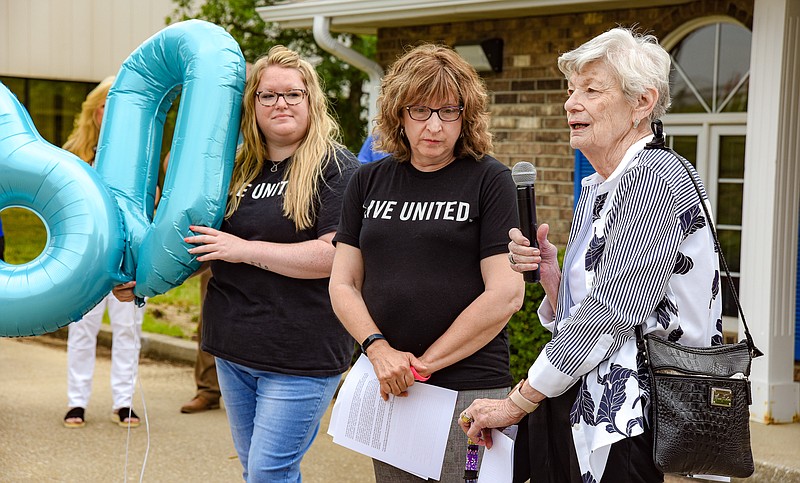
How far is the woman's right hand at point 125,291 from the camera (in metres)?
3.62

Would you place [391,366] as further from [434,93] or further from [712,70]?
[712,70]

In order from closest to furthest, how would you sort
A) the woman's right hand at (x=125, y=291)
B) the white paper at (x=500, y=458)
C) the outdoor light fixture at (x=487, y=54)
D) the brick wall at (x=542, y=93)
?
the white paper at (x=500, y=458), the woman's right hand at (x=125, y=291), the brick wall at (x=542, y=93), the outdoor light fixture at (x=487, y=54)

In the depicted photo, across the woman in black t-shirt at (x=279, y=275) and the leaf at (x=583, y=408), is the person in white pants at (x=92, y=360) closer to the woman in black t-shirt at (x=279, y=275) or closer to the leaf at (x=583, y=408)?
the woman in black t-shirt at (x=279, y=275)

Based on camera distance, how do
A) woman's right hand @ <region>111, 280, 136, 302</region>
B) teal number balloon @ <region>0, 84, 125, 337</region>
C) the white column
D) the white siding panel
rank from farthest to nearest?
the white siding panel, the white column, woman's right hand @ <region>111, 280, 136, 302</region>, teal number balloon @ <region>0, 84, 125, 337</region>

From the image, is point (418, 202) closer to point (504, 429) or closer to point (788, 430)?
point (504, 429)

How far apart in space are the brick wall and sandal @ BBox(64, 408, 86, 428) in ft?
12.3

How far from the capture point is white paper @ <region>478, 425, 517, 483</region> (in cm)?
272

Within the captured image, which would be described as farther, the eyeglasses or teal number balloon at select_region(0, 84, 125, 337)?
the eyeglasses

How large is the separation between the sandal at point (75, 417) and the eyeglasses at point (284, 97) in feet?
11.9


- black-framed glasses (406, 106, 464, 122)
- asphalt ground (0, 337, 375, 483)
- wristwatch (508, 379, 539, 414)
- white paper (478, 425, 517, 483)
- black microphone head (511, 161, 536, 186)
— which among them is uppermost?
black-framed glasses (406, 106, 464, 122)

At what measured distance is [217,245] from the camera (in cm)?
341

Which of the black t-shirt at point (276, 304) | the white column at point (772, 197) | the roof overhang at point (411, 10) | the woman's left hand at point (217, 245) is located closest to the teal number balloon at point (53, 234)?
the woman's left hand at point (217, 245)

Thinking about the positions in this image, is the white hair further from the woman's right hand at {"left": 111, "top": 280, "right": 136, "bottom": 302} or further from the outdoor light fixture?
the outdoor light fixture

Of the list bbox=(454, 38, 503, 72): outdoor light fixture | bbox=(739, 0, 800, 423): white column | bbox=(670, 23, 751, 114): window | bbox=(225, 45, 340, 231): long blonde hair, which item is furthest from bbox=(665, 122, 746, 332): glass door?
bbox=(225, 45, 340, 231): long blonde hair
